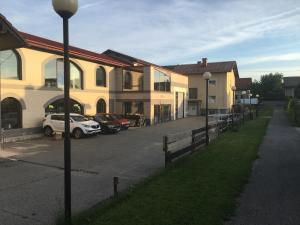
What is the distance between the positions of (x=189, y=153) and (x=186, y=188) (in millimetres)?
5463

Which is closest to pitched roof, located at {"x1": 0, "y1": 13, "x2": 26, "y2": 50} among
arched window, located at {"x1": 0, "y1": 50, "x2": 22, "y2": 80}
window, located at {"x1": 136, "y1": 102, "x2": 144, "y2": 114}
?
arched window, located at {"x1": 0, "y1": 50, "x2": 22, "y2": 80}

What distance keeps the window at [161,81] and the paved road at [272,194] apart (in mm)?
20393

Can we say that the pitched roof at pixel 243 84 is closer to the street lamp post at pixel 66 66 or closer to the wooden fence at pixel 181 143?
the wooden fence at pixel 181 143

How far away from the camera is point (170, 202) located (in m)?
6.30

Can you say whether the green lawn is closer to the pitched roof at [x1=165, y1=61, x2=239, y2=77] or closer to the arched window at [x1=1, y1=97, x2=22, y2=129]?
the arched window at [x1=1, y1=97, x2=22, y2=129]

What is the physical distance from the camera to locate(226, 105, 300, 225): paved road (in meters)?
5.68

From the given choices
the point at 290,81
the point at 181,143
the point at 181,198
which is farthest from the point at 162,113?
the point at 290,81

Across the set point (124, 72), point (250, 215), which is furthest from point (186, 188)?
point (124, 72)

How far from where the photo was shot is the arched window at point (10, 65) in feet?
58.4

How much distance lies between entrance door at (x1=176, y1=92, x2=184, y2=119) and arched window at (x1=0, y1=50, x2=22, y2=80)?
23.2 meters

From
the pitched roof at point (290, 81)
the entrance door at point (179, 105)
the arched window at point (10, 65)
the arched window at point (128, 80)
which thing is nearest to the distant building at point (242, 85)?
the pitched roof at point (290, 81)

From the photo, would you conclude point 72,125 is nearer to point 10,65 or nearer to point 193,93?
point 10,65

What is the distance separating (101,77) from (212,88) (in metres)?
26.1

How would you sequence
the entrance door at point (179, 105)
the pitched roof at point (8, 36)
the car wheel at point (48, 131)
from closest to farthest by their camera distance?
the pitched roof at point (8, 36) < the car wheel at point (48, 131) < the entrance door at point (179, 105)
